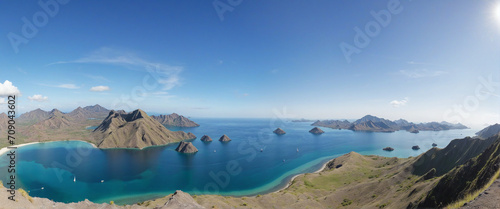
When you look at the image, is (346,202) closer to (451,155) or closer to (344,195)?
(344,195)

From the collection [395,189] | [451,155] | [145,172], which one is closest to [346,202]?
[395,189]

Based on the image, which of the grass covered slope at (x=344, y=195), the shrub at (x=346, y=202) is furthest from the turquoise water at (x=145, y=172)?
the shrub at (x=346, y=202)

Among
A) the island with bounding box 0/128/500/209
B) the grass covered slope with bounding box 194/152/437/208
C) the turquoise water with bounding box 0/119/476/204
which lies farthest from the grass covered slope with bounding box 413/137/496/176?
the turquoise water with bounding box 0/119/476/204

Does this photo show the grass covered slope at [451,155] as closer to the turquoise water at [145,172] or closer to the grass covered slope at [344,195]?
the grass covered slope at [344,195]

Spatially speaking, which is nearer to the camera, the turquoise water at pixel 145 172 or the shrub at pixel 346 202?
the shrub at pixel 346 202

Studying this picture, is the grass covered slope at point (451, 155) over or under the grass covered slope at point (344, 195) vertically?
over

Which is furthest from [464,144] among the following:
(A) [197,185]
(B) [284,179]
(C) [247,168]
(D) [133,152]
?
(D) [133,152]

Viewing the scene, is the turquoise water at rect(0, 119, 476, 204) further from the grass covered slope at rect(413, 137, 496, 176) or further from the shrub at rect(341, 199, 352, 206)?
the grass covered slope at rect(413, 137, 496, 176)

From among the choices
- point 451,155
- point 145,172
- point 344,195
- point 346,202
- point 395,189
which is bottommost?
point 145,172

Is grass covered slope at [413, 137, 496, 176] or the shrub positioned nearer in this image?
the shrub

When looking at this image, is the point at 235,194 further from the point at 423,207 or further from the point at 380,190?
the point at 423,207

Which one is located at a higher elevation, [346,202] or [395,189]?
[395,189]
